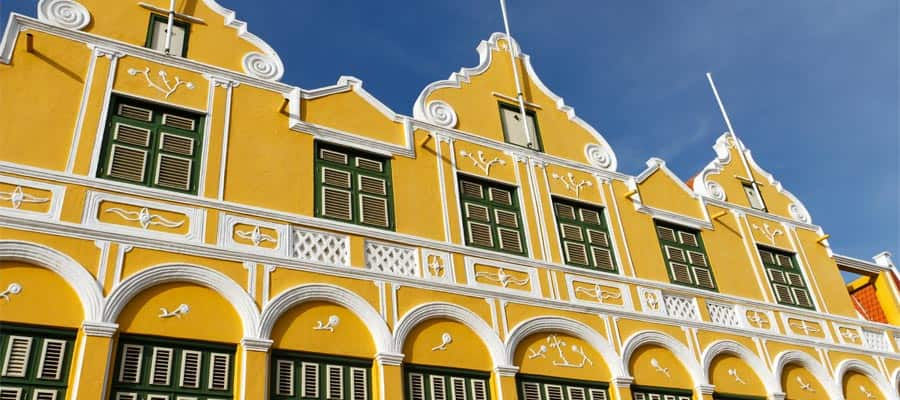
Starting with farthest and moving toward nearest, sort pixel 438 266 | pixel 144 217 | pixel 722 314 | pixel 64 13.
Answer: pixel 722 314 → pixel 438 266 → pixel 64 13 → pixel 144 217

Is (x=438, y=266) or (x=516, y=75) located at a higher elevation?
(x=516, y=75)

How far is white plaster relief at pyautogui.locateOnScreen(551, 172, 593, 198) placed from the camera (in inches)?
539

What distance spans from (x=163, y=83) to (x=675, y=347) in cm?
898

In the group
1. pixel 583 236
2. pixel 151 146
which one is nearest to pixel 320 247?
pixel 151 146

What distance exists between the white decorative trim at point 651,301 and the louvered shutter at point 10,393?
908 centimetres

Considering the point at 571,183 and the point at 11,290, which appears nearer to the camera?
the point at 11,290

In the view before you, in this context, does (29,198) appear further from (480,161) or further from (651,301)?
(651,301)

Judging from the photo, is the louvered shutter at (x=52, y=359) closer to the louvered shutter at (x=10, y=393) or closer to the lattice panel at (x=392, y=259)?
the louvered shutter at (x=10, y=393)

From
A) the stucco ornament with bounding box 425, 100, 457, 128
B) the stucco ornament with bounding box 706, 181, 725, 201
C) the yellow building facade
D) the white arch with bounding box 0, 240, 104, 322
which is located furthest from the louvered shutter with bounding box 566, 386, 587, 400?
the stucco ornament with bounding box 706, 181, 725, 201

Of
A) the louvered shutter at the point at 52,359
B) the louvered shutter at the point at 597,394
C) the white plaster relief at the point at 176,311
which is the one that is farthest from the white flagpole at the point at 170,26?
the louvered shutter at the point at 597,394

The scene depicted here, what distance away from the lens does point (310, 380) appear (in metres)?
9.19

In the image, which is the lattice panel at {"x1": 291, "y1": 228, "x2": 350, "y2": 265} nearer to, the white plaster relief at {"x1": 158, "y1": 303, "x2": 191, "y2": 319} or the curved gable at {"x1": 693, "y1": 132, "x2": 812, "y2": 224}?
the white plaster relief at {"x1": 158, "y1": 303, "x2": 191, "y2": 319}

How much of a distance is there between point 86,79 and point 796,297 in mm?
13608

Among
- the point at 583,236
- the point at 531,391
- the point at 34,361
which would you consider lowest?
the point at 34,361
